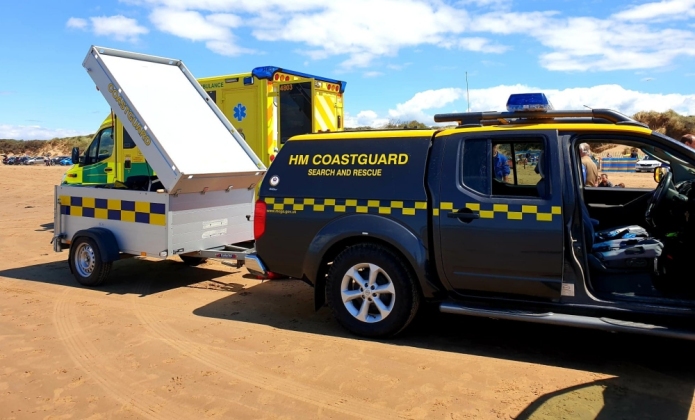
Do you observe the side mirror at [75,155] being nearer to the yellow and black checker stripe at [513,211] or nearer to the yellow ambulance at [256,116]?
the yellow ambulance at [256,116]

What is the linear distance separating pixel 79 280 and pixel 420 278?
489 cm

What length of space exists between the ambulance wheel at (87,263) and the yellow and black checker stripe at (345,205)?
291 centimetres

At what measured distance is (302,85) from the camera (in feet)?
37.9

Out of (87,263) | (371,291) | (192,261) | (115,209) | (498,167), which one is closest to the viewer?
(498,167)

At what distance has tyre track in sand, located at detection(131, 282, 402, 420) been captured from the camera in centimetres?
404

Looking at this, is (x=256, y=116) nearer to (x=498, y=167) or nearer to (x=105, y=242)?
(x=105, y=242)

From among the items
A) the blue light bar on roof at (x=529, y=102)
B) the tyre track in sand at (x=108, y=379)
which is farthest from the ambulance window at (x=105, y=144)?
the blue light bar on roof at (x=529, y=102)

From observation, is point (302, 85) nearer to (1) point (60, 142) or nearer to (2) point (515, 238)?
(2) point (515, 238)

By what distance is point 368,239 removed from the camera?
→ 555cm

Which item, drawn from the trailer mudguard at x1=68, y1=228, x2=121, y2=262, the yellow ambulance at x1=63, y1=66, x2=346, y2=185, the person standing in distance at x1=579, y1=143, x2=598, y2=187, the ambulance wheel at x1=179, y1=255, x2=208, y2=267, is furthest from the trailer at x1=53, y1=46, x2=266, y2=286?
the person standing in distance at x1=579, y1=143, x2=598, y2=187

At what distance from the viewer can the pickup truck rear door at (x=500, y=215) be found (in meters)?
4.84

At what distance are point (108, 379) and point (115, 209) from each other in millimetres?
3491

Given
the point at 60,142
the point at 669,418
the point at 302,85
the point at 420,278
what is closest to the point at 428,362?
the point at 420,278

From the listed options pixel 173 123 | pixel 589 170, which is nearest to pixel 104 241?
pixel 173 123
